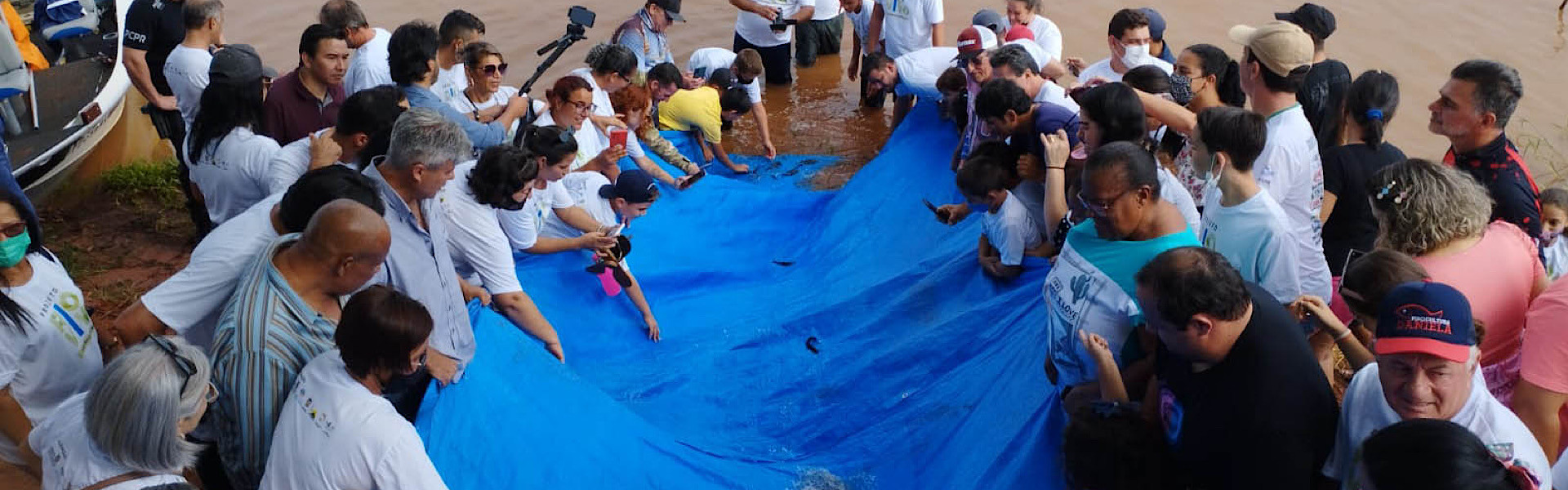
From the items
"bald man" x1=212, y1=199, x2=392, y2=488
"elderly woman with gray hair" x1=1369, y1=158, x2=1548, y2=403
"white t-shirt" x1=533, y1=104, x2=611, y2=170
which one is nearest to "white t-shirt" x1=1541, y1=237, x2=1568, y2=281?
"elderly woman with gray hair" x1=1369, y1=158, x2=1548, y2=403

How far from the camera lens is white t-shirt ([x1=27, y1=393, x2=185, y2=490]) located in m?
2.36

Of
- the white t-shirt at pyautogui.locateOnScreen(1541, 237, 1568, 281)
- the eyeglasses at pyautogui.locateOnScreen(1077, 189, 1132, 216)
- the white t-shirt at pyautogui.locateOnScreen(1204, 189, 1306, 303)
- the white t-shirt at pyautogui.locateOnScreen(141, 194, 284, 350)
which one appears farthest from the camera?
the white t-shirt at pyautogui.locateOnScreen(1541, 237, 1568, 281)

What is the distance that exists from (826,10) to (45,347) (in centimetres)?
694

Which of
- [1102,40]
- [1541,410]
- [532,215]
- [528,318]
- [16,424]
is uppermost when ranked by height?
A: [1541,410]

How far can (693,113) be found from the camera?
6672mm

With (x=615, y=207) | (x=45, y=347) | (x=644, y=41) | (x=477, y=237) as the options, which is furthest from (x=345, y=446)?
(x=644, y=41)

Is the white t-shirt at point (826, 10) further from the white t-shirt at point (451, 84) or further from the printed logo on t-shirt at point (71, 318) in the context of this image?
the printed logo on t-shirt at point (71, 318)

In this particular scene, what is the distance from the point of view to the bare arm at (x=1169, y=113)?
4.09 m


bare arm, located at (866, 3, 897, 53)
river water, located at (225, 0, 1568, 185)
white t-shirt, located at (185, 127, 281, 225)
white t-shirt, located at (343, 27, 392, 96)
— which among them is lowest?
river water, located at (225, 0, 1568, 185)

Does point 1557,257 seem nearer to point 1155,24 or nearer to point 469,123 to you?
point 1155,24

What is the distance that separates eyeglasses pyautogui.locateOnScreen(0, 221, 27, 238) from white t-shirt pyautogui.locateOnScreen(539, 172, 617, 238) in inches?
79.4

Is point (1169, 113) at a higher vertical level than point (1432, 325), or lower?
lower

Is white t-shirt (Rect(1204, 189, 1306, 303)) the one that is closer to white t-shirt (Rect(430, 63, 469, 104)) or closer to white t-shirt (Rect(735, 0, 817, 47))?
white t-shirt (Rect(430, 63, 469, 104))

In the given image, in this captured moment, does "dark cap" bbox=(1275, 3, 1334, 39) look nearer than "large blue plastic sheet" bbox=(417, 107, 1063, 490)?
No
